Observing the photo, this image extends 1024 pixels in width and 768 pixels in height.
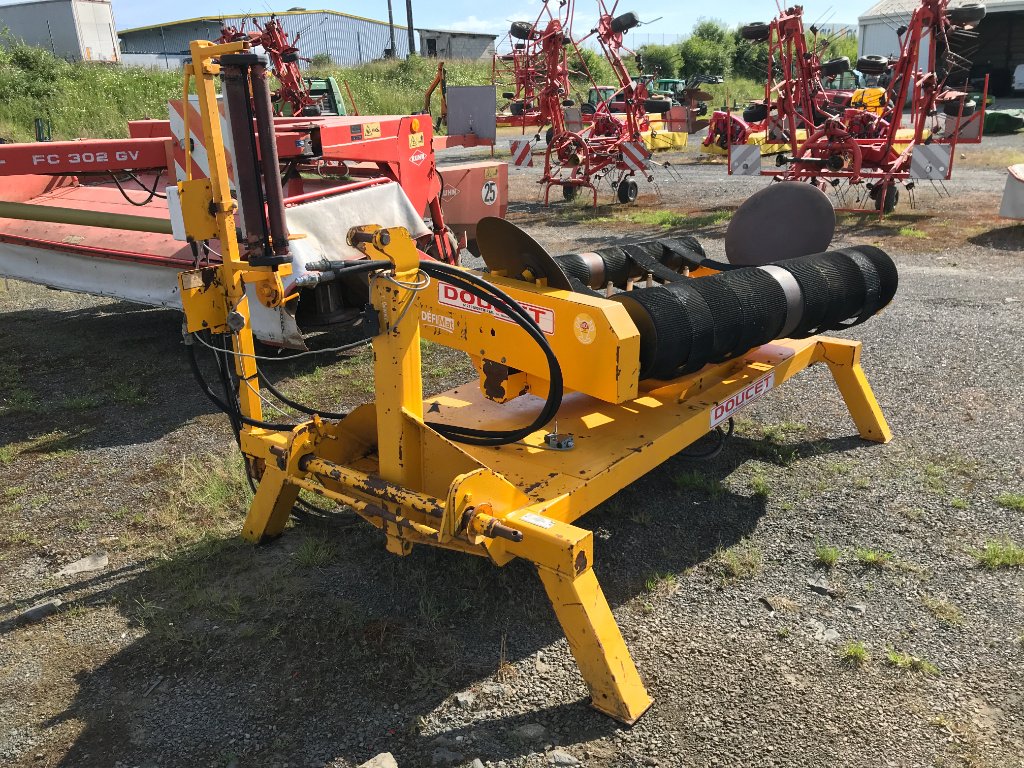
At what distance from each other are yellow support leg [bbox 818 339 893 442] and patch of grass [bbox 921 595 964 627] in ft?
4.57

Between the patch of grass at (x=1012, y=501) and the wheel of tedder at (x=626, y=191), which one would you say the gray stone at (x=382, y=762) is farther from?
the wheel of tedder at (x=626, y=191)

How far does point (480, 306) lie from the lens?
302cm

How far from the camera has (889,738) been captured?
2.32m

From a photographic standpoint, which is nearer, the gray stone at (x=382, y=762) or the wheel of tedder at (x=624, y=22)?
the gray stone at (x=382, y=762)

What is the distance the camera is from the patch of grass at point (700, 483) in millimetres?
3703

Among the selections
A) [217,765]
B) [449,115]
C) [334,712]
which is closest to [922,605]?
[334,712]

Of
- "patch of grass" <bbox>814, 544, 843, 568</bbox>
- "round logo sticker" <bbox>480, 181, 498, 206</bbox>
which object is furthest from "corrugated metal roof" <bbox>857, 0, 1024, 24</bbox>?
"patch of grass" <bbox>814, 544, 843, 568</bbox>

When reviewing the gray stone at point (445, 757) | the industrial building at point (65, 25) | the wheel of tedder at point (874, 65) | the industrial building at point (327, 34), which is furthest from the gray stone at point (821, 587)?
the industrial building at point (327, 34)

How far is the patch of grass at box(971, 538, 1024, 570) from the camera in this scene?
3123 mm

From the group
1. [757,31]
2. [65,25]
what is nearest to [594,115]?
[757,31]

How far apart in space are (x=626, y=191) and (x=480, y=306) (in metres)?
9.90

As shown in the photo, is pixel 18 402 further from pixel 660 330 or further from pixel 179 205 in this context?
pixel 660 330

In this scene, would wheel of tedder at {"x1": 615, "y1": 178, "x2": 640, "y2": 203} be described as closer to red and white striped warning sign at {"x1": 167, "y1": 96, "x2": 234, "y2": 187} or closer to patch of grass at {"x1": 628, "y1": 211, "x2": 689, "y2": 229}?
patch of grass at {"x1": 628, "y1": 211, "x2": 689, "y2": 229}

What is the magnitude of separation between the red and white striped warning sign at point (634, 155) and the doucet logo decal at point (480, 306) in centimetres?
974
